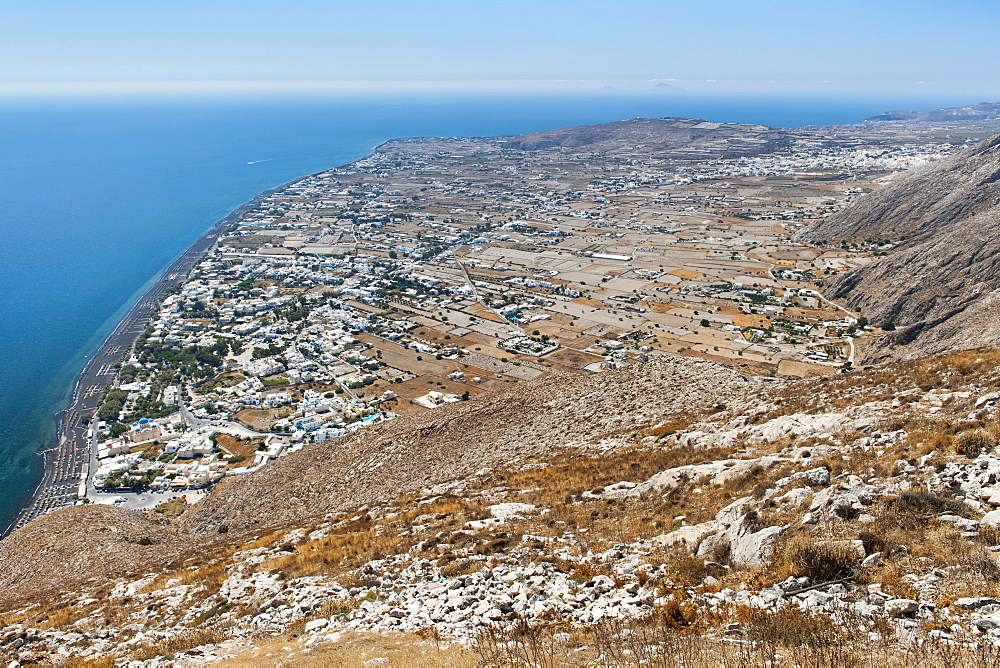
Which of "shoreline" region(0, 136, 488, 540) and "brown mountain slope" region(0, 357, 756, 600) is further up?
"brown mountain slope" region(0, 357, 756, 600)

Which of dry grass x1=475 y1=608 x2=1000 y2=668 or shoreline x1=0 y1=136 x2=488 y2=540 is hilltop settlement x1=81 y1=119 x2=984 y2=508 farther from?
dry grass x1=475 y1=608 x2=1000 y2=668

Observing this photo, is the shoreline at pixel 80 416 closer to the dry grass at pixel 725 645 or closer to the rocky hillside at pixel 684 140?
the dry grass at pixel 725 645

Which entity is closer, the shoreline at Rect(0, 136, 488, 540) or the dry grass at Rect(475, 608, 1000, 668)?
the dry grass at Rect(475, 608, 1000, 668)

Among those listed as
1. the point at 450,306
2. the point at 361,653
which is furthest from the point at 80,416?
the point at 361,653

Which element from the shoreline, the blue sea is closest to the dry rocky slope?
the shoreline

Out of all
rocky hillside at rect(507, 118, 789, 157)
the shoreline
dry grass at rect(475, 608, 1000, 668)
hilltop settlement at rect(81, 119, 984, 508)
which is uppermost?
rocky hillside at rect(507, 118, 789, 157)

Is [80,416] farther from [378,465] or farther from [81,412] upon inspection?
[378,465]
